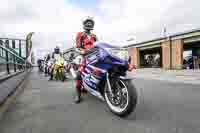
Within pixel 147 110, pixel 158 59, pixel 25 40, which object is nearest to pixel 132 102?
pixel 147 110

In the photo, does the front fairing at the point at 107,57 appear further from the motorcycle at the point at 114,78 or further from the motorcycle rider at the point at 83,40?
the motorcycle rider at the point at 83,40

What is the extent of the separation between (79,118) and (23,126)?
85cm

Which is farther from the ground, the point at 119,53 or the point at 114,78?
the point at 119,53

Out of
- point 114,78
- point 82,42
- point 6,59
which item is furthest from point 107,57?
point 6,59

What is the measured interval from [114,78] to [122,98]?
374 mm

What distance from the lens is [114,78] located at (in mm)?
3471

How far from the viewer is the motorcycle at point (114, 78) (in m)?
3.13

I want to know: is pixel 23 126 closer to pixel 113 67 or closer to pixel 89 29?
pixel 113 67

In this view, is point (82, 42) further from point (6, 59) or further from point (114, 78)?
point (6, 59)

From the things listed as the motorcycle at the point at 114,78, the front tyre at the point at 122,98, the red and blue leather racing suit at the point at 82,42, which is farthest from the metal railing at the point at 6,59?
the front tyre at the point at 122,98

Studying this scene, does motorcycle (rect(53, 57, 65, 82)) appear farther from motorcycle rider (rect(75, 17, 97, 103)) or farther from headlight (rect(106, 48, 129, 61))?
headlight (rect(106, 48, 129, 61))

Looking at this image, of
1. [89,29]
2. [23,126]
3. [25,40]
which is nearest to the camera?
[23,126]

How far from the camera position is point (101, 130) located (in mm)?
2701

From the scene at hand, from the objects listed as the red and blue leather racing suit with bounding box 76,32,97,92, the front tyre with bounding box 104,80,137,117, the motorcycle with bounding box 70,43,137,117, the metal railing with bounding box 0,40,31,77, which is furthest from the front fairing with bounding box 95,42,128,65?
the metal railing with bounding box 0,40,31,77
